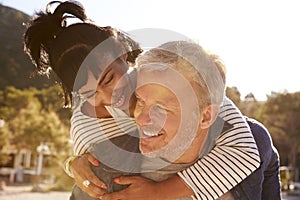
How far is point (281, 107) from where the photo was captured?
24234 mm

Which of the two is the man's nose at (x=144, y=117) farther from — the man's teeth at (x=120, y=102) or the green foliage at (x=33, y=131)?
the green foliage at (x=33, y=131)

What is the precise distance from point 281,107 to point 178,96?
24.3m

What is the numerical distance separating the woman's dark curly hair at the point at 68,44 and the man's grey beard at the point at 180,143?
264 millimetres

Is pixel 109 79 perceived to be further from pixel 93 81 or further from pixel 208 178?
pixel 208 178

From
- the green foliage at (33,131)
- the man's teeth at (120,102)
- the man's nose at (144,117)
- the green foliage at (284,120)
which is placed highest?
the man's nose at (144,117)

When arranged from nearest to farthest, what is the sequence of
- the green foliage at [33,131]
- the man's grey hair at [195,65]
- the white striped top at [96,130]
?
the man's grey hair at [195,65] → the white striped top at [96,130] → the green foliage at [33,131]

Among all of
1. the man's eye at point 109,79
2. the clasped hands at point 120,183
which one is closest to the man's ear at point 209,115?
the clasped hands at point 120,183

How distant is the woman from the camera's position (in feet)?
2.65

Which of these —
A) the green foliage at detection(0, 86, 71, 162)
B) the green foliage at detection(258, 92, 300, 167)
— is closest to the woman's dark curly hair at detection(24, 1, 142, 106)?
the green foliage at detection(0, 86, 71, 162)

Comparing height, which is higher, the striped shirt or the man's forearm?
the striped shirt

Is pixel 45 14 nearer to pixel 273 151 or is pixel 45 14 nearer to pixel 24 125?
pixel 273 151

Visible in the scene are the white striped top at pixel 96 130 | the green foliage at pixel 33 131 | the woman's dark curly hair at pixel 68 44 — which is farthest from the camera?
the green foliage at pixel 33 131

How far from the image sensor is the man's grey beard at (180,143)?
765 millimetres

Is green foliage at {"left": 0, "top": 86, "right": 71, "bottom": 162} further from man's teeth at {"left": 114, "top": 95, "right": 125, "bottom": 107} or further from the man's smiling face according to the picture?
the man's smiling face
